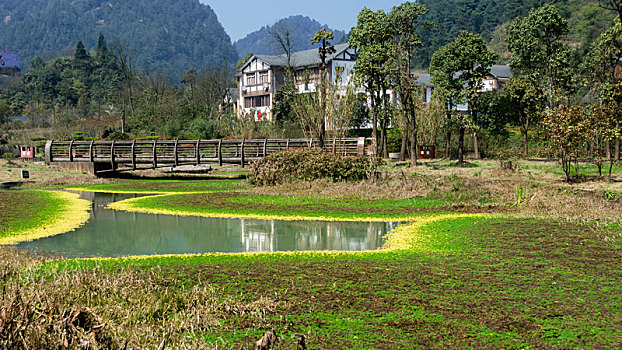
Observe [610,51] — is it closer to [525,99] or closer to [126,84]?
[525,99]

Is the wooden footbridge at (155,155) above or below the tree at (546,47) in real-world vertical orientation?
below

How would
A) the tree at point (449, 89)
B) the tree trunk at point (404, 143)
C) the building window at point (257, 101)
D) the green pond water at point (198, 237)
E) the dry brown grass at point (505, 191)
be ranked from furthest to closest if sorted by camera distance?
the building window at point (257, 101) < the tree trunk at point (404, 143) < the tree at point (449, 89) < the dry brown grass at point (505, 191) < the green pond water at point (198, 237)

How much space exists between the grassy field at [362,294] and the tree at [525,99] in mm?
27458

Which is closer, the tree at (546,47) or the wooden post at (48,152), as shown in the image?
the wooden post at (48,152)

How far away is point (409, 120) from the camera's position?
36469mm

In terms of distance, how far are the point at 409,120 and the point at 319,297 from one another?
30.4 meters

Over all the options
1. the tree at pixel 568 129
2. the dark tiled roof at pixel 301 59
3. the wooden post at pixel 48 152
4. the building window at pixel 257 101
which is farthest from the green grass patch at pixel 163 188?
the building window at pixel 257 101

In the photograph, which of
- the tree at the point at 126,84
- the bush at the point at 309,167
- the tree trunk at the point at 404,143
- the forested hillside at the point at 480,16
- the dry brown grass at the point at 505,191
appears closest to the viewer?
the dry brown grass at the point at 505,191

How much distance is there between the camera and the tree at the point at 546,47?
36.2m

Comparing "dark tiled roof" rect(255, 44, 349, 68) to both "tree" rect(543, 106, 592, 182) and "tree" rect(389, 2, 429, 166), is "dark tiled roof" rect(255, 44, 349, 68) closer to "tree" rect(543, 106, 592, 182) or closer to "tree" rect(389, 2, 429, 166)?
"tree" rect(389, 2, 429, 166)

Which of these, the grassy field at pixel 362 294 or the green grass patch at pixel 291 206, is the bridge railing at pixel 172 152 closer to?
the green grass patch at pixel 291 206

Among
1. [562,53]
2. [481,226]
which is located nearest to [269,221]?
[481,226]

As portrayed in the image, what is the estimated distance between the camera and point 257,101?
7850 centimetres

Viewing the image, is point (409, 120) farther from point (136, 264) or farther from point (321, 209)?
point (136, 264)
